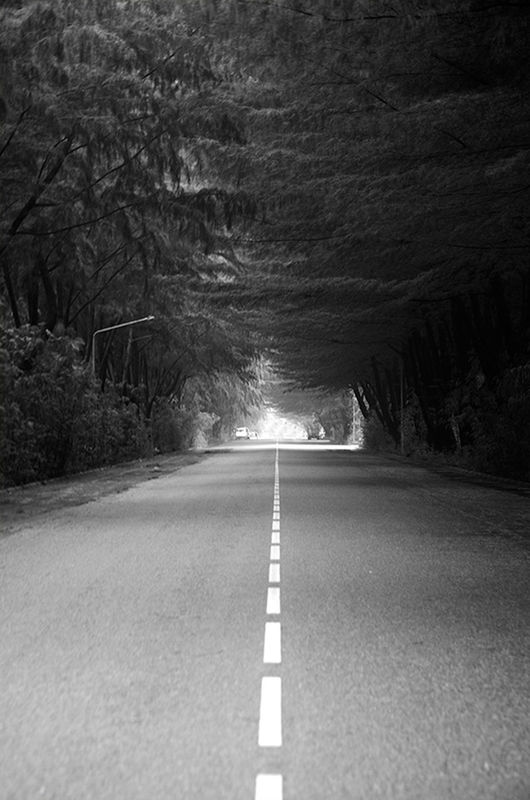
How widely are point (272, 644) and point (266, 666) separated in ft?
2.44

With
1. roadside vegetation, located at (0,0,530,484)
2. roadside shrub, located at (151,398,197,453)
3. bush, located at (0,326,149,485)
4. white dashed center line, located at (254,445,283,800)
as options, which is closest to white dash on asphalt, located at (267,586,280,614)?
white dashed center line, located at (254,445,283,800)

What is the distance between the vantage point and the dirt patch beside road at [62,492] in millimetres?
20359

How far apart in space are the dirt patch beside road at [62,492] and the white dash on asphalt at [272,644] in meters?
8.95

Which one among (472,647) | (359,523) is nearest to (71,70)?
(359,523)

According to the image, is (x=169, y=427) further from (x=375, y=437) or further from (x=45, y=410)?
(x=45, y=410)

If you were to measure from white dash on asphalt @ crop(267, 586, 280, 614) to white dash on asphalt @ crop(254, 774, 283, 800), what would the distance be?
15.0 feet

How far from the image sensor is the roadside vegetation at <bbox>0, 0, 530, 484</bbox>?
15.8m

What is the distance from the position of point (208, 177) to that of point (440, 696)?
15877 mm

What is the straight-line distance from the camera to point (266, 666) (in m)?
7.36

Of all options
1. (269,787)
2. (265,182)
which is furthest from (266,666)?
(265,182)

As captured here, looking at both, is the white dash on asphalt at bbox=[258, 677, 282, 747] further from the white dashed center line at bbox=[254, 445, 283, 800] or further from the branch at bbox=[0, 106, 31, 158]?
the branch at bbox=[0, 106, 31, 158]

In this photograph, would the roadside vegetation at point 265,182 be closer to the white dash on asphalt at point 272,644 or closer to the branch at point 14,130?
the branch at point 14,130

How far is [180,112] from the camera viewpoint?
64.6ft

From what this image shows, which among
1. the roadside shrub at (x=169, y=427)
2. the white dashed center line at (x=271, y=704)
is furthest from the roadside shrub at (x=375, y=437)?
the white dashed center line at (x=271, y=704)
